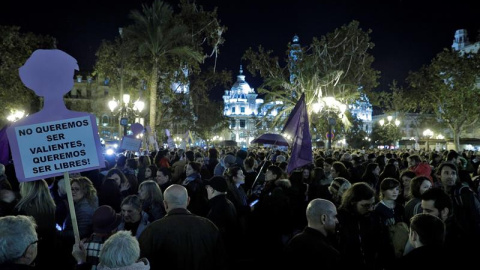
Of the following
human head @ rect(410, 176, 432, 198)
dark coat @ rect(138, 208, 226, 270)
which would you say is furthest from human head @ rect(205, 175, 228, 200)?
human head @ rect(410, 176, 432, 198)

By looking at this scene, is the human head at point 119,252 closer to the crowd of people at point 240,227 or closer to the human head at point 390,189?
the crowd of people at point 240,227

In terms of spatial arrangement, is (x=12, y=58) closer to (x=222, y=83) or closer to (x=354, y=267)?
(x=222, y=83)

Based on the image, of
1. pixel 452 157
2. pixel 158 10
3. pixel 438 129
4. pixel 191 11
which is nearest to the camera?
pixel 452 157

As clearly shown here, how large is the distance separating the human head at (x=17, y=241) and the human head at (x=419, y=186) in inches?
180

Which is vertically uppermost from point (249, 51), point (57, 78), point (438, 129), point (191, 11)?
point (191, 11)

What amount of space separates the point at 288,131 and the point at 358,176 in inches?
81.3

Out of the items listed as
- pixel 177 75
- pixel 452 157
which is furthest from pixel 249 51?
pixel 452 157

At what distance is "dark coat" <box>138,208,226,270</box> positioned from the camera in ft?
13.2

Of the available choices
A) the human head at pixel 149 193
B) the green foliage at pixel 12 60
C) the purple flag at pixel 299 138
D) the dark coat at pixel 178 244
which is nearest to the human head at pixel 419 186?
the purple flag at pixel 299 138

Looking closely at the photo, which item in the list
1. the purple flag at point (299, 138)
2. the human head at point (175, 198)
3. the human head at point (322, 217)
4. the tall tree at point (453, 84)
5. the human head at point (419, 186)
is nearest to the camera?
the human head at point (322, 217)

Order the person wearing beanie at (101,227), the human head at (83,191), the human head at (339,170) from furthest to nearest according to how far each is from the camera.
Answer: the human head at (339,170)
the human head at (83,191)
the person wearing beanie at (101,227)

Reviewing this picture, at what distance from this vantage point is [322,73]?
3017 centimetres

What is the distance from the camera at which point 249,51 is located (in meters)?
31.7

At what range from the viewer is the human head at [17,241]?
3062 millimetres
